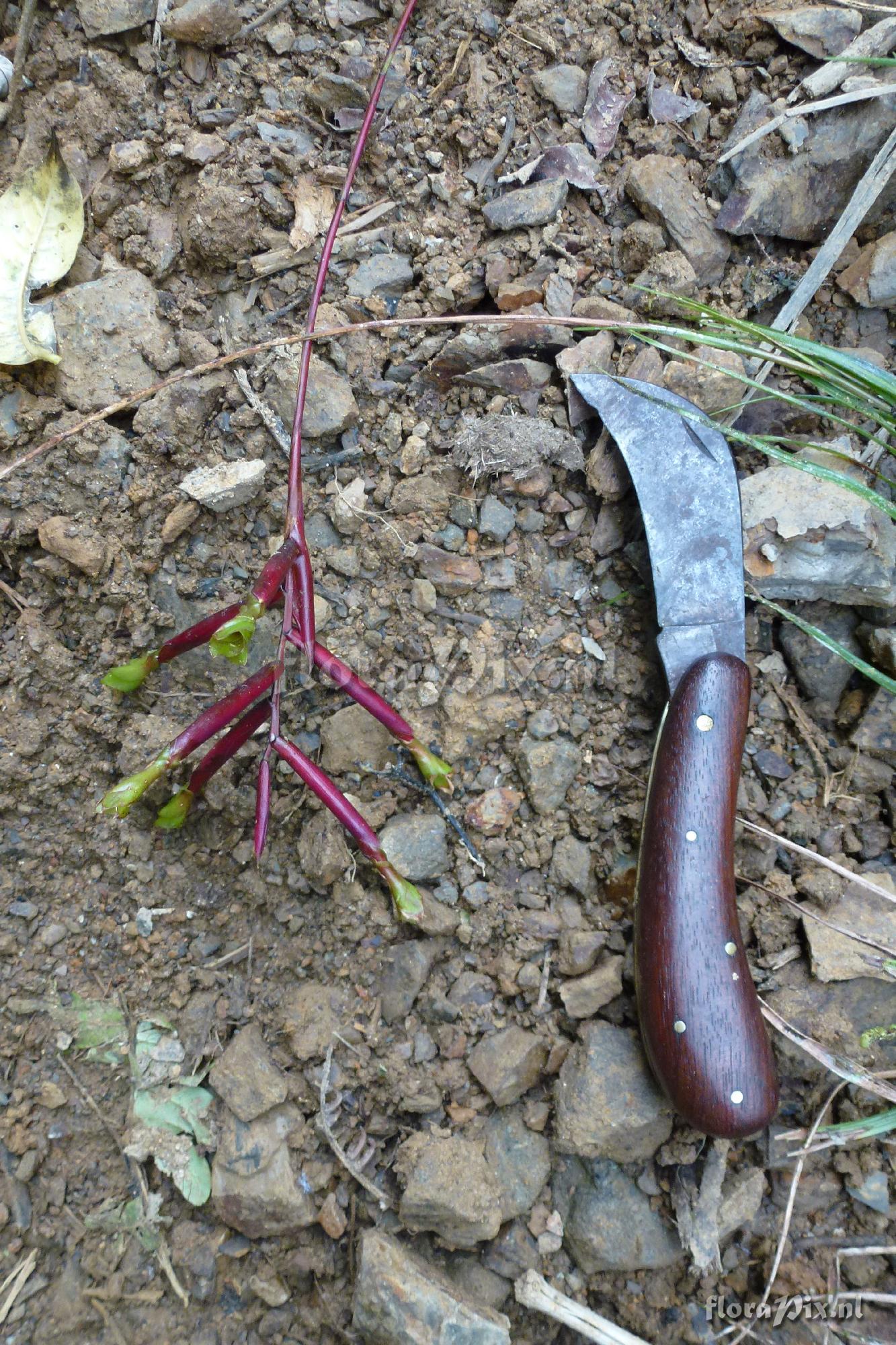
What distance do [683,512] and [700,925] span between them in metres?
0.84

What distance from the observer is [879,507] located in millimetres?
1607

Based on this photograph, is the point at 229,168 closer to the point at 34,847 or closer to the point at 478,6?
the point at 478,6

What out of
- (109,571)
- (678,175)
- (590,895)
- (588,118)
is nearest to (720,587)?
(590,895)

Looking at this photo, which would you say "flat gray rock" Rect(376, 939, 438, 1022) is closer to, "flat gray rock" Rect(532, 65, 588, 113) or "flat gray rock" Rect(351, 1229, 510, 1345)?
"flat gray rock" Rect(351, 1229, 510, 1345)

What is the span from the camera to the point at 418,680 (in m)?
1.71

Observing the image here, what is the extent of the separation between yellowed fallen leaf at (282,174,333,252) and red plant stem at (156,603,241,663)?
0.88 m

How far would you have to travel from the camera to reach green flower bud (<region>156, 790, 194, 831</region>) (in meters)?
1.57

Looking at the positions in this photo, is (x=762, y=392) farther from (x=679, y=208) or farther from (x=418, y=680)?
(x=418, y=680)

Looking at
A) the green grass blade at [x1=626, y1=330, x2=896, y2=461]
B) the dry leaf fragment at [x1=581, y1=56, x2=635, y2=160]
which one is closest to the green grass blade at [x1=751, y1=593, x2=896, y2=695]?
the green grass blade at [x1=626, y1=330, x2=896, y2=461]

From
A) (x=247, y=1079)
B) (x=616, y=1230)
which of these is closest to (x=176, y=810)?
(x=247, y=1079)

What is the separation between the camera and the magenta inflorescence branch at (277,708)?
145 cm

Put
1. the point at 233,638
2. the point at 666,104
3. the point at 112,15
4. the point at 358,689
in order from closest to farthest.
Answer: the point at 233,638 < the point at 358,689 < the point at 112,15 < the point at 666,104

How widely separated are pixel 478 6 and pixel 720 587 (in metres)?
1.48

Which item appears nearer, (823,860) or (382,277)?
(823,860)
